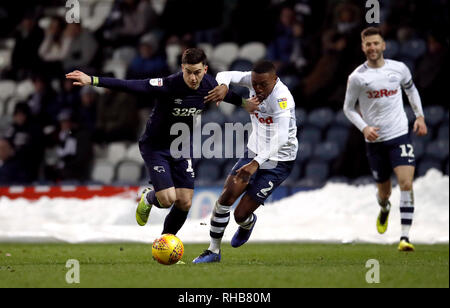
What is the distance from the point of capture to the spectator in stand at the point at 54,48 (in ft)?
61.1

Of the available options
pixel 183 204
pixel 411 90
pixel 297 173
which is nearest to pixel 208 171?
pixel 297 173

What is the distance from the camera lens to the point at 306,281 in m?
7.07

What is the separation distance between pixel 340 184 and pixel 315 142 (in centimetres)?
155

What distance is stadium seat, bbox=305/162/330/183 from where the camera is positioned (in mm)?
14141

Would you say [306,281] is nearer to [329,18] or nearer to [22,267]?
[22,267]

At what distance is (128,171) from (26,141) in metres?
2.13

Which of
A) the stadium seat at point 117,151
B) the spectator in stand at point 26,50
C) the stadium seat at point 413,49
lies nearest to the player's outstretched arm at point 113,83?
the stadium seat at point 413,49

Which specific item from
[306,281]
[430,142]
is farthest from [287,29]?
[306,281]

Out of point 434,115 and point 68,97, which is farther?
point 68,97

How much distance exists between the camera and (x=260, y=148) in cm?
938

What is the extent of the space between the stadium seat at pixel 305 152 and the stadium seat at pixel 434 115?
1.94 metres

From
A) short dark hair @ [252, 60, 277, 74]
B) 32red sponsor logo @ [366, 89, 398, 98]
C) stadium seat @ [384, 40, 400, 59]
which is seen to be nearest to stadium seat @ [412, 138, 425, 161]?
stadium seat @ [384, 40, 400, 59]

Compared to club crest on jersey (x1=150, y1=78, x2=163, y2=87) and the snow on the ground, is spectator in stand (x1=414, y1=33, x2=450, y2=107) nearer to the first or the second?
the snow on the ground

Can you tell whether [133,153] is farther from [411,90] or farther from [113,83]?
[113,83]
